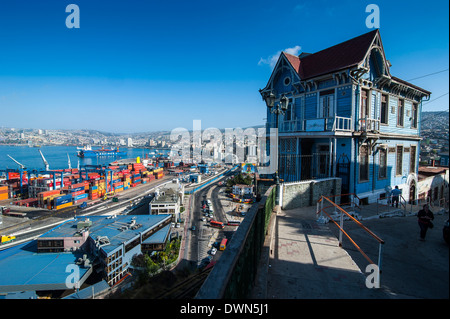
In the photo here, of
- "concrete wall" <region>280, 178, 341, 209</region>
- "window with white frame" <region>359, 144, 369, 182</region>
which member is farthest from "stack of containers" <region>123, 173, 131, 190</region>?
"window with white frame" <region>359, 144, 369, 182</region>

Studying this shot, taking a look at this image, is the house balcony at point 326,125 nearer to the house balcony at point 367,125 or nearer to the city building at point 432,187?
the house balcony at point 367,125

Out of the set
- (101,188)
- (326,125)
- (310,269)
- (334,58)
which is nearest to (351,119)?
(326,125)

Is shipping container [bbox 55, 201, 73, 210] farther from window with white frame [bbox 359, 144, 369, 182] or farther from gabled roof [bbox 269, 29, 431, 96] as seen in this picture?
window with white frame [bbox 359, 144, 369, 182]

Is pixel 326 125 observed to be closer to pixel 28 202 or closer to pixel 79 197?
pixel 79 197

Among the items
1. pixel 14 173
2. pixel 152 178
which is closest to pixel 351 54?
pixel 152 178

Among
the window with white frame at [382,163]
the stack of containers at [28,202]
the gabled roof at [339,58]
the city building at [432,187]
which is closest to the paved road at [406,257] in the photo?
Answer: the window with white frame at [382,163]

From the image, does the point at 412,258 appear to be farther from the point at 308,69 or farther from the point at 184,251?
the point at 184,251

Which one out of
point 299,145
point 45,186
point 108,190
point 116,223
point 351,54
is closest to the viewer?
point 351,54
